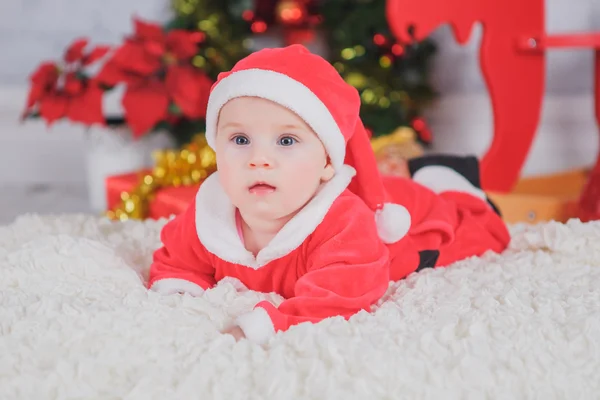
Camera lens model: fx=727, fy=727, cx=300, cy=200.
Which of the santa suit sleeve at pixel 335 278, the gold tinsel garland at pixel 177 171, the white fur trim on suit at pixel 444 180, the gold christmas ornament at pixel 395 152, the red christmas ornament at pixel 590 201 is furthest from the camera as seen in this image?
the gold tinsel garland at pixel 177 171

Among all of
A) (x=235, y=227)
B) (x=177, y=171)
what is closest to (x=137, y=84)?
(x=177, y=171)

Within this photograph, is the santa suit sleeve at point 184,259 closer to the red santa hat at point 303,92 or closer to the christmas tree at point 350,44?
the red santa hat at point 303,92

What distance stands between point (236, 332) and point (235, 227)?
204mm

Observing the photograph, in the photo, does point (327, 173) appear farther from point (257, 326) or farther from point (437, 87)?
point (437, 87)

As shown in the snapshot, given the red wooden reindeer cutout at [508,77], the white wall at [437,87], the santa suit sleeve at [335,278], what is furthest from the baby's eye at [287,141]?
the white wall at [437,87]

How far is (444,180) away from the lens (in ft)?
4.41

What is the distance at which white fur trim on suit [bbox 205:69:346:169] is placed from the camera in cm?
89

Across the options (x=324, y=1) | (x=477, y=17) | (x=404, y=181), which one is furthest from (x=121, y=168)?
(x=404, y=181)

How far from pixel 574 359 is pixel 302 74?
46 cm

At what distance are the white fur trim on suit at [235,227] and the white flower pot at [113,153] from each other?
137 centimetres

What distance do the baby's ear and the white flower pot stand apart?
149 centimetres

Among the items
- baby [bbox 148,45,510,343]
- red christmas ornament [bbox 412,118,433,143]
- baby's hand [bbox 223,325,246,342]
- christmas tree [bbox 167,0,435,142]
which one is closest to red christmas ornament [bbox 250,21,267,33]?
christmas tree [bbox 167,0,435,142]

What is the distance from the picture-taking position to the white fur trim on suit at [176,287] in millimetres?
1008

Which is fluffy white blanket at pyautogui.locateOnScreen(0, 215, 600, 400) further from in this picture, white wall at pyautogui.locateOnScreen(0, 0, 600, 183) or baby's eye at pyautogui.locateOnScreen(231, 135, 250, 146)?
white wall at pyautogui.locateOnScreen(0, 0, 600, 183)
